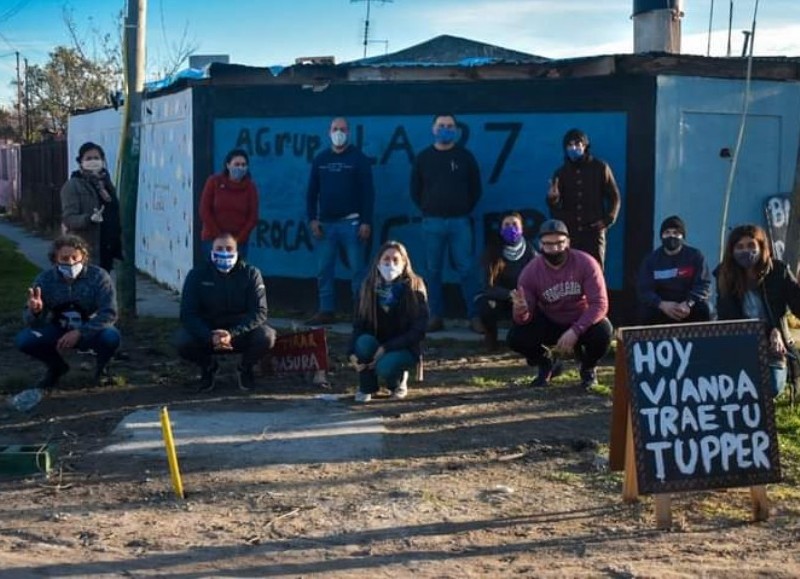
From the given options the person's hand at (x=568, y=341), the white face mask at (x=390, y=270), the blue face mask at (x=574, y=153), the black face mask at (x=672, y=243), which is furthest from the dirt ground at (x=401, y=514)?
the blue face mask at (x=574, y=153)

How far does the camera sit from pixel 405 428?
7.77 metres

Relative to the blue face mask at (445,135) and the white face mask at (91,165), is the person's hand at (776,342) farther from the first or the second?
the white face mask at (91,165)

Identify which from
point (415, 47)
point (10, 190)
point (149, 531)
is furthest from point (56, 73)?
point (149, 531)

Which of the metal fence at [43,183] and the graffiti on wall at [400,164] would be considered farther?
the metal fence at [43,183]

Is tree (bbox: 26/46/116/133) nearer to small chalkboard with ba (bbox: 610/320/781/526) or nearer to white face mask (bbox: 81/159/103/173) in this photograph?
white face mask (bbox: 81/159/103/173)

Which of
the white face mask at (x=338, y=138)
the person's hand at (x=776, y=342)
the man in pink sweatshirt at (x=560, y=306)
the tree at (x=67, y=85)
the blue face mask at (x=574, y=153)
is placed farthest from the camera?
the tree at (x=67, y=85)

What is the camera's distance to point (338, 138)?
37.9 ft

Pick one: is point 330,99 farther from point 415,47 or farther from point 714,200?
point 415,47

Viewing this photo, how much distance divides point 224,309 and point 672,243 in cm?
347

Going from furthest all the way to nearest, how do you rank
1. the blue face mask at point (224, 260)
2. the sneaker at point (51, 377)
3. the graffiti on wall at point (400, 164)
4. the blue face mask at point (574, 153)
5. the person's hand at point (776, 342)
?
the graffiti on wall at point (400, 164)
the blue face mask at point (574, 153)
the sneaker at point (51, 377)
the blue face mask at point (224, 260)
the person's hand at point (776, 342)

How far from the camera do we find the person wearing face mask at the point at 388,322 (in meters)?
8.46

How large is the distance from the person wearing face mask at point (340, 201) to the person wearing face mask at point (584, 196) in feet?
6.31

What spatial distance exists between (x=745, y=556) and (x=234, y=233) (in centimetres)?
704

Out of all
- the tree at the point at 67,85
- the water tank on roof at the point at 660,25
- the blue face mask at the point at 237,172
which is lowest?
the blue face mask at the point at 237,172
